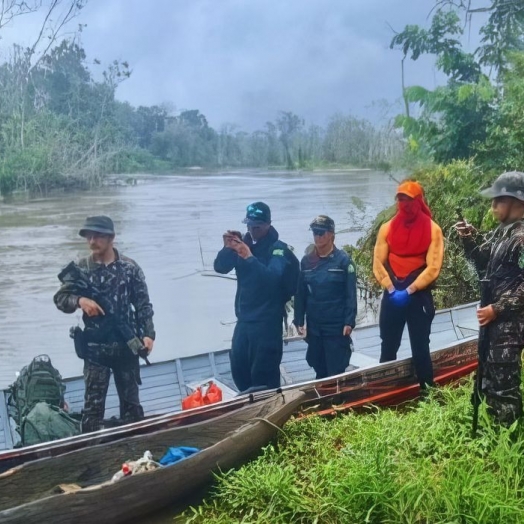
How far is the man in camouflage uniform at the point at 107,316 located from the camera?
154 inches

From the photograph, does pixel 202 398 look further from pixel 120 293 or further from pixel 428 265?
pixel 428 265

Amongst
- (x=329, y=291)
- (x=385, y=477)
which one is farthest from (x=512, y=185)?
(x=385, y=477)

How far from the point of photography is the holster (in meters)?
3.97

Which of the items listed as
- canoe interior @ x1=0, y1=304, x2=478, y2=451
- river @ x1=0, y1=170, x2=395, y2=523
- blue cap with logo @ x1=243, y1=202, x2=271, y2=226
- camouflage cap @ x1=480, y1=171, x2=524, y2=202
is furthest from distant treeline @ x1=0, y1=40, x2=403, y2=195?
camouflage cap @ x1=480, y1=171, x2=524, y2=202

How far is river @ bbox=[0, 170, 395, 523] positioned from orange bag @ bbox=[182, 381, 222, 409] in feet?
0.85

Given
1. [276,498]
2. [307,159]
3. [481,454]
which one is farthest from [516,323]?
[307,159]

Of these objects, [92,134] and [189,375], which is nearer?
[92,134]

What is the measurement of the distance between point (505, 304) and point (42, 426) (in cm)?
265

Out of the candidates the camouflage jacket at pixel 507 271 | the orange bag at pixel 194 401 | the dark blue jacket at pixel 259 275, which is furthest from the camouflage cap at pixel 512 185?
the orange bag at pixel 194 401

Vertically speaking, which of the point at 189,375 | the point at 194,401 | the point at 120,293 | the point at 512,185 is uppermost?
the point at 512,185

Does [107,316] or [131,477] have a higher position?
[107,316]

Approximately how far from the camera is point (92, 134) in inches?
167

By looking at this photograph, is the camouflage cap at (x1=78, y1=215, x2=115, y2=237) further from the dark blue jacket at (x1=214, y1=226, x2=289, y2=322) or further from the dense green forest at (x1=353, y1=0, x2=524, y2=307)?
the dense green forest at (x1=353, y1=0, x2=524, y2=307)

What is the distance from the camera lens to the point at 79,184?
418cm
